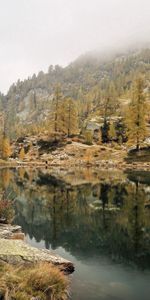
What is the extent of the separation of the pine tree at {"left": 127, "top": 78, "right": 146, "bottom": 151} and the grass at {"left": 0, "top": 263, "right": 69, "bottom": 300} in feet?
271

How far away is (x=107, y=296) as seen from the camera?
40.5 feet

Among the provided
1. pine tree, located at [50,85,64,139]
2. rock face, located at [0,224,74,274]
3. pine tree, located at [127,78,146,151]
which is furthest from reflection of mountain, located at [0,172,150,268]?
pine tree, located at [50,85,64,139]

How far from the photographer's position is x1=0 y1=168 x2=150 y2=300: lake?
13883mm

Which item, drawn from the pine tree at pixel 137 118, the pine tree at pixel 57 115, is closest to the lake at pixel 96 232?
the pine tree at pixel 137 118

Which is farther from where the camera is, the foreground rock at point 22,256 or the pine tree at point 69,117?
the pine tree at point 69,117

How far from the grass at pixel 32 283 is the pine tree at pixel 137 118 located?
82.5 metres

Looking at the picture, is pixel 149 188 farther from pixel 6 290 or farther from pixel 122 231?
pixel 6 290

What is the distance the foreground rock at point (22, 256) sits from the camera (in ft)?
42.5

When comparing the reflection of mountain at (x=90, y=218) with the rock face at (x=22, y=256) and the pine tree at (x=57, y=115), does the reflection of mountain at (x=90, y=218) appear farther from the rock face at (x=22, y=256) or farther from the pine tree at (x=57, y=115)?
the pine tree at (x=57, y=115)

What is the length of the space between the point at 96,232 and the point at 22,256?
979 cm

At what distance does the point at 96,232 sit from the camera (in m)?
22.5

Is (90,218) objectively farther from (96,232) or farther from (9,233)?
(9,233)

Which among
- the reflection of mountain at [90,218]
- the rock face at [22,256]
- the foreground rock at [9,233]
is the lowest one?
the reflection of mountain at [90,218]

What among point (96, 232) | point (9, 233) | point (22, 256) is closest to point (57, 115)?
point (96, 232)
